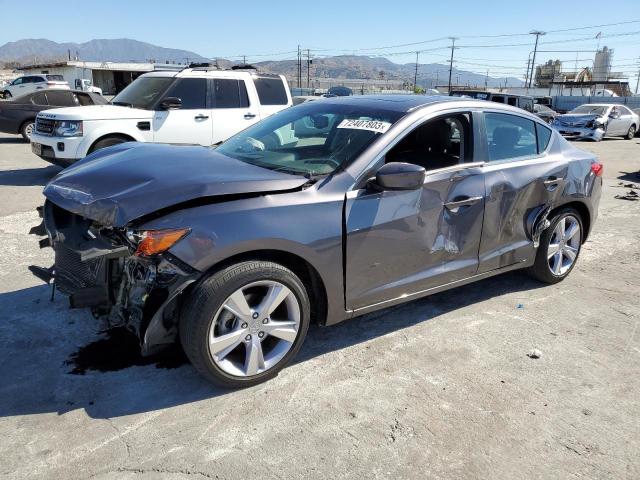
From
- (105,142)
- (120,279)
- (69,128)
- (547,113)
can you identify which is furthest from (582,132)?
(120,279)

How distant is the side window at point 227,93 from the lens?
904cm

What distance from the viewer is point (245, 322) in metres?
2.93

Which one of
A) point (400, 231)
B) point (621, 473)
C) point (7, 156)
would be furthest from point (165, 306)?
point (7, 156)

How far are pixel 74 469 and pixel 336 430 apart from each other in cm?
127

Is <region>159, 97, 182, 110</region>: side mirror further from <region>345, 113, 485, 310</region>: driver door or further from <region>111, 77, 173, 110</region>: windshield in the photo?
<region>345, 113, 485, 310</region>: driver door

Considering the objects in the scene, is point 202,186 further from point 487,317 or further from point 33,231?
point 487,317

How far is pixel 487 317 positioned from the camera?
4133 mm

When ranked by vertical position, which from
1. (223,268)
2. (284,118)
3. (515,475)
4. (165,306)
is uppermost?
(284,118)

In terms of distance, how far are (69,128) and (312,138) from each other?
19.4 feet

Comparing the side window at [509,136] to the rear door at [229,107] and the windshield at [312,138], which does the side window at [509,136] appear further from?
the rear door at [229,107]

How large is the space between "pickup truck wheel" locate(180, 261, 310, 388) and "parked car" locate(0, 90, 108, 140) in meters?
12.7

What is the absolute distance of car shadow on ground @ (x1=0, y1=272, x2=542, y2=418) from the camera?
2895mm

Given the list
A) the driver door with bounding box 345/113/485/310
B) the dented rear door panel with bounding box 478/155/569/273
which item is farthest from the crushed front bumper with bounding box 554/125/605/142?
the driver door with bounding box 345/113/485/310

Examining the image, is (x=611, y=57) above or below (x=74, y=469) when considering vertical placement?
above
